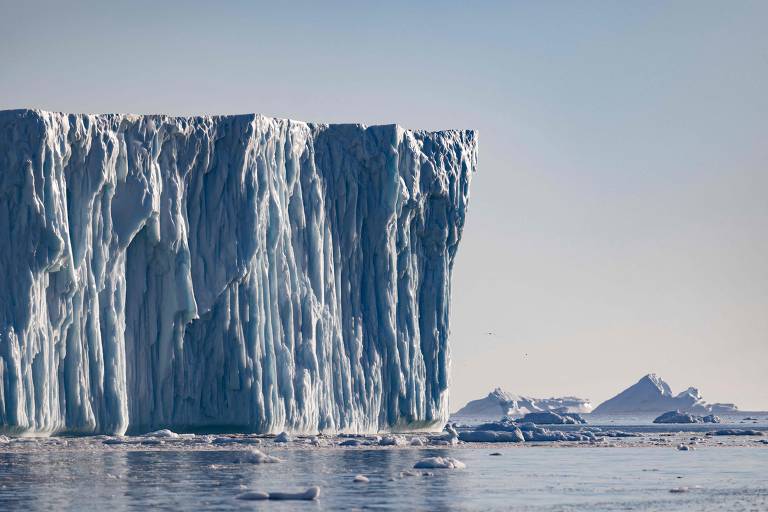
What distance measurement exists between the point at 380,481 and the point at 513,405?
292 feet

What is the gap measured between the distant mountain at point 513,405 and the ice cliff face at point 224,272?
222ft

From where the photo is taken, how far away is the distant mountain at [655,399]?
122938mm

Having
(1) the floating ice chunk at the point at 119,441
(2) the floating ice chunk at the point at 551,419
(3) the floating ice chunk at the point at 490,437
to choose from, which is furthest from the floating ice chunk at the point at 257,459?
(2) the floating ice chunk at the point at 551,419

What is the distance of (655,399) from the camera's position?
124062mm

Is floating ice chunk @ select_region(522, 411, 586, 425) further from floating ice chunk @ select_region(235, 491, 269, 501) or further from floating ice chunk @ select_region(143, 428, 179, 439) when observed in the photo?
Answer: floating ice chunk @ select_region(235, 491, 269, 501)

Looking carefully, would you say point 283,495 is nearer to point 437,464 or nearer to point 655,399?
point 437,464

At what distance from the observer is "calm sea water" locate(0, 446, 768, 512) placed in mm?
22656

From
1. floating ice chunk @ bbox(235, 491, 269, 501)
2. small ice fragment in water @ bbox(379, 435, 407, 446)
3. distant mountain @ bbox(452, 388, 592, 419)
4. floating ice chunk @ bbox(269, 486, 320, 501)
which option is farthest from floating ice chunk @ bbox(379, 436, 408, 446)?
distant mountain @ bbox(452, 388, 592, 419)

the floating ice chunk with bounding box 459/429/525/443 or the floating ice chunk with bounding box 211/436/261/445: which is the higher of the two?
the floating ice chunk with bounding box 459/429/525/443

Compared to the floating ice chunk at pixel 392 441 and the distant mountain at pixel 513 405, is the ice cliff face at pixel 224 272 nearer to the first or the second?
the floating ice chunk at pixel 392 441

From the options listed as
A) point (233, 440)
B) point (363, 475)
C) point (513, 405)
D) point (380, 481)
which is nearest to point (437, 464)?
point (363, 475)

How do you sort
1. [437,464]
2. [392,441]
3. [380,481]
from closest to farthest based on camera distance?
[380,481] → [437,464] → [392,441]

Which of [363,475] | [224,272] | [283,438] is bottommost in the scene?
[363,475]

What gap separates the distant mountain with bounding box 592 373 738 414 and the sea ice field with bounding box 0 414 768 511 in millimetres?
81898
